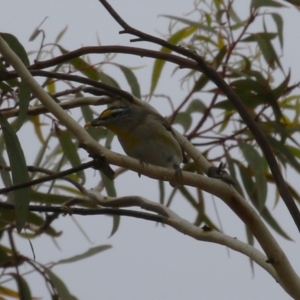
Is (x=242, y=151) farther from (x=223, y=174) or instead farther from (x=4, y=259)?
(x=223, y=174)

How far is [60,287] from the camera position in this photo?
2.08 m

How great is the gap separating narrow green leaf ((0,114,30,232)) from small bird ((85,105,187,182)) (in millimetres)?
555

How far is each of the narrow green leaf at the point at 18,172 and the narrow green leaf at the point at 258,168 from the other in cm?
86

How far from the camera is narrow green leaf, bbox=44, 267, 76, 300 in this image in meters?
2.07

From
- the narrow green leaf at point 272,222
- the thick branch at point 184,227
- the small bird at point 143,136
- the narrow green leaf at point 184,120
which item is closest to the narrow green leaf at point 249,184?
the narrow green leaf at point 272,222

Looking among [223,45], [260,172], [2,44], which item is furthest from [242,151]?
[2,44]

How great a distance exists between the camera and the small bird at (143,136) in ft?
7.15

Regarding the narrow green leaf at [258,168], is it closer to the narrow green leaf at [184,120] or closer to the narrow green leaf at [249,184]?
the narrow green leaf at [249,184]

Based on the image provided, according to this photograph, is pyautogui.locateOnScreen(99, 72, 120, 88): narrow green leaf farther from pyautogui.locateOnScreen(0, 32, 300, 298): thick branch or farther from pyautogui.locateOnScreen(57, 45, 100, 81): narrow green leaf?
pyautogui.locateOnScreen(0, 32, 300, 298): thick branch

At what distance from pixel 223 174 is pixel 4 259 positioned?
0.98 metres

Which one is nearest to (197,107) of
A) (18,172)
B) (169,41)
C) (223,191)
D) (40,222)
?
(169,41)

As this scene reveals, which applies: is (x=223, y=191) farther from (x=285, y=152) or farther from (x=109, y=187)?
(x=285, y=152)

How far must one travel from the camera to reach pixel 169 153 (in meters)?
2.20

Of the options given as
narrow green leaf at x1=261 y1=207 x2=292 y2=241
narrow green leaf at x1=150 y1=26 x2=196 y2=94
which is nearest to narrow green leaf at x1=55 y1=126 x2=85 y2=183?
narrow green leaf at x1=150 y1=26 x2=196 y2=94
